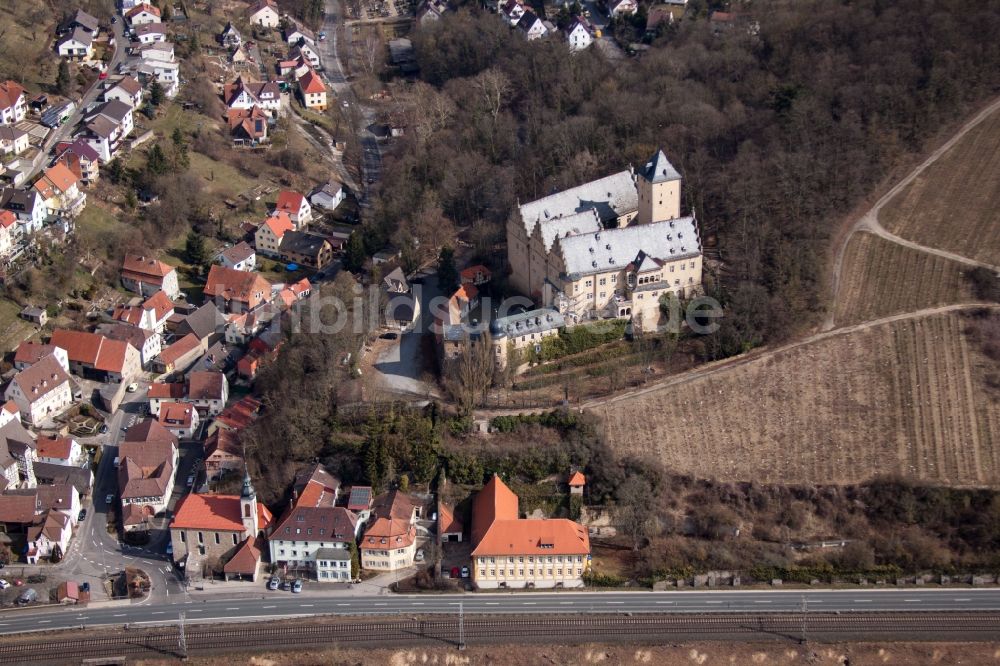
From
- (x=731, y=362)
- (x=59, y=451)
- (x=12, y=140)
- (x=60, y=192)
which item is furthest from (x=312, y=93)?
(x=731, y=362)

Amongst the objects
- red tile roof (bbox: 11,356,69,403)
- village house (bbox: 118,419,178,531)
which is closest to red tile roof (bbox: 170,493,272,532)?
village house (bbox: 118,419,178,531)

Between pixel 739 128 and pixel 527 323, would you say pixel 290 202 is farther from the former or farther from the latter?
pixel 739 128

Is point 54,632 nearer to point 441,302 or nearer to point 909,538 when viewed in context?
point 441,302

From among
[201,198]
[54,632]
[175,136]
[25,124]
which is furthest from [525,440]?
[25,124]

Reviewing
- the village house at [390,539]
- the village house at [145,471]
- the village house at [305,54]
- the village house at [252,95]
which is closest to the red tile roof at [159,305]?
the village house at [145,471]

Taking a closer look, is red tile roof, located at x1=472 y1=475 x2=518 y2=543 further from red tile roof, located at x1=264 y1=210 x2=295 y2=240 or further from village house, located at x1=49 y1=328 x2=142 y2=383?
red tile roof, located at x1=264 y1=210 x2=295 y2=240

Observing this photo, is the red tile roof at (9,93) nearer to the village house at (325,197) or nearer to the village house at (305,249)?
the village house at (325,197)
